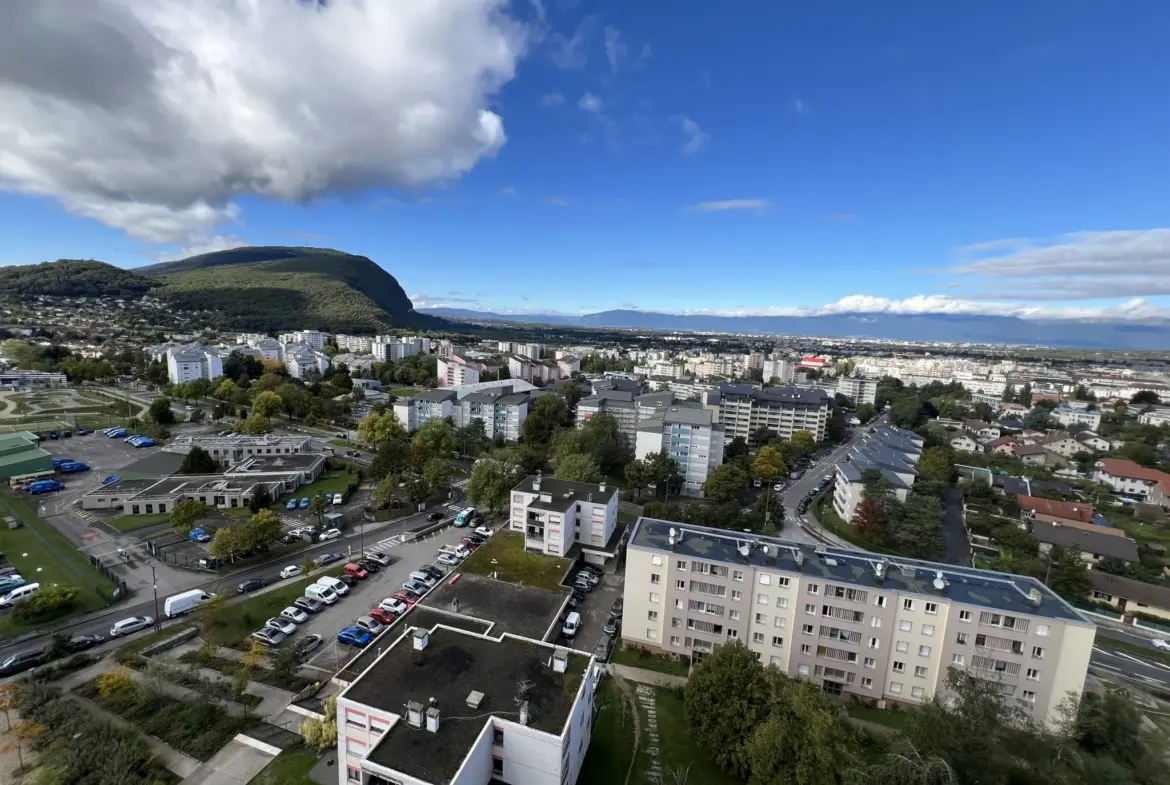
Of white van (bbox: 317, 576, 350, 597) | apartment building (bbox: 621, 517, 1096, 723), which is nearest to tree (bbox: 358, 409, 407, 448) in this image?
white van (bbox: 317, 576, 350, 597)

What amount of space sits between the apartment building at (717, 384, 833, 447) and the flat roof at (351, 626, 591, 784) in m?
48.3

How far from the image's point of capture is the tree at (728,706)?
15422 mm

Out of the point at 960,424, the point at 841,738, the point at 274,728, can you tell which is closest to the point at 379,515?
the point at 274,728

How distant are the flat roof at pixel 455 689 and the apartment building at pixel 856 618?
6.64m

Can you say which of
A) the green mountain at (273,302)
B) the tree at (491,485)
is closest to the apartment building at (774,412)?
the tree at (491,485)

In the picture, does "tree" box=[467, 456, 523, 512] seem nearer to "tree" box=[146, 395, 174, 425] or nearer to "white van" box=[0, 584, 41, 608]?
"white van" box=[0, 584, 41, 608]

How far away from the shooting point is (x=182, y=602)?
22141 millimetres

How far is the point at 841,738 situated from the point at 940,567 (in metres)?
10.4

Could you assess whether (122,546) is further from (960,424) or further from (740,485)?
(960,424)

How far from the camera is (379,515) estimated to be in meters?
34.1

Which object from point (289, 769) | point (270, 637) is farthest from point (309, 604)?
point (289, 769)

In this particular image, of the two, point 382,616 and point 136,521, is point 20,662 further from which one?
point 136,521

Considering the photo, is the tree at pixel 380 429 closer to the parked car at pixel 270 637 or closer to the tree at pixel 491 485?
the tree at pixel 491 485

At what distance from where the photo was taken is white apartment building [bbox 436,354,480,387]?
81062mm
